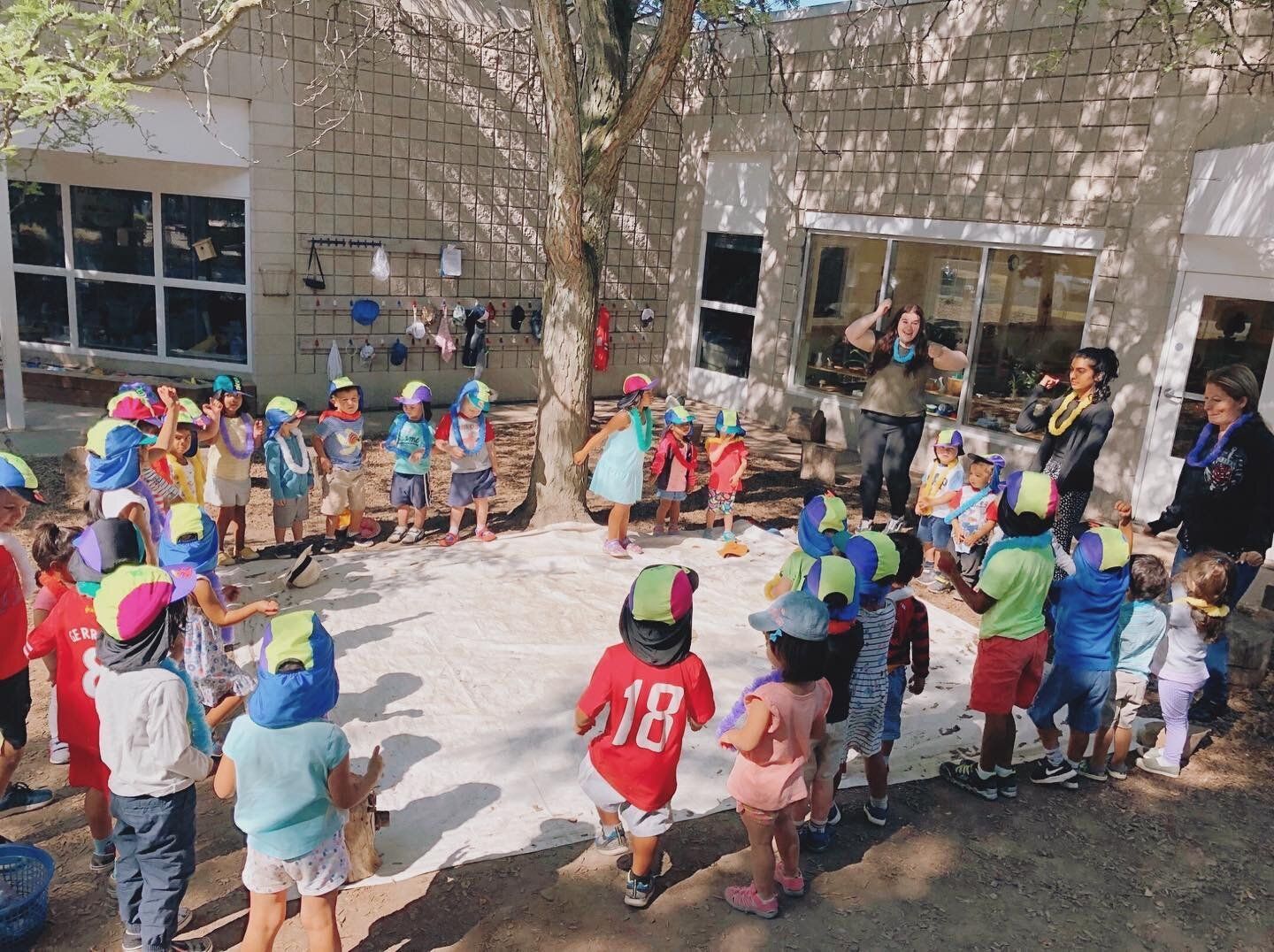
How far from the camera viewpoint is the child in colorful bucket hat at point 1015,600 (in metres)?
4.04

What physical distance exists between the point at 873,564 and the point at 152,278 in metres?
9.08

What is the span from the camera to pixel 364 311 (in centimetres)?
1037

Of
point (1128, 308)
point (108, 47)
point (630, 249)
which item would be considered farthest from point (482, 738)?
point (630, 249)

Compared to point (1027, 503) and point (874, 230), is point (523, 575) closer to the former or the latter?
point (1027, 503)

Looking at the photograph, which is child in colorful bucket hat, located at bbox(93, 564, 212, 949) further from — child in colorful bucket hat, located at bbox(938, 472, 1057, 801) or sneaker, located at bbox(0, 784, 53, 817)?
child in colorful bucket hat, located at bbox(938, 472, 1057, 801)

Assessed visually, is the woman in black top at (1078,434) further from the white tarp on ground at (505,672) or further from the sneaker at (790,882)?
the sneaker at (790,882)

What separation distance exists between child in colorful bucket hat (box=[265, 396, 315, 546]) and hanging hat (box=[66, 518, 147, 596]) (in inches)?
106

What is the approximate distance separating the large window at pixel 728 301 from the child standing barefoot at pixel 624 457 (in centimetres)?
540

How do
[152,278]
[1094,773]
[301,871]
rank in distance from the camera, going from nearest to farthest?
1. [301,871]
2. [1094,773]
3. [152,278]

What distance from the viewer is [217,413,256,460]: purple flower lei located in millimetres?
6000

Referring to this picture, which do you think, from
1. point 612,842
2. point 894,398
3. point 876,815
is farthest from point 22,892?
point 894,398

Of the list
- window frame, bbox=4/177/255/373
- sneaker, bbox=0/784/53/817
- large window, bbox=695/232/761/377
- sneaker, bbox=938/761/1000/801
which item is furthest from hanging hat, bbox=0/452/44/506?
large window, bbox=695/232/761/377

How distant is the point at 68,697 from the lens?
3.39 metres

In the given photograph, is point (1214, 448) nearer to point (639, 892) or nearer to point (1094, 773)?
point (1094, 773)
